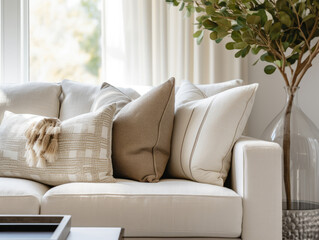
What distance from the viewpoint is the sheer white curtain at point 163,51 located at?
300 cm

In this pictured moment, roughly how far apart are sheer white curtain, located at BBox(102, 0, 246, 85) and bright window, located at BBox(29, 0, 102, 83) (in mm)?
234

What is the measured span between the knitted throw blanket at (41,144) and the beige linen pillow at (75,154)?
0.02 metres

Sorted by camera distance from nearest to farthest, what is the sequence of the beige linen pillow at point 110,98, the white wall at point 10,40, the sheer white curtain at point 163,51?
the beige linen pillow at point 110,98
the sheer white curtain at point 163,51
the white wall at point 10,40

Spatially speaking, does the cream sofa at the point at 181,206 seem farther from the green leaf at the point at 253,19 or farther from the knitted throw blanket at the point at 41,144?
the green leaf at the point at 253,19

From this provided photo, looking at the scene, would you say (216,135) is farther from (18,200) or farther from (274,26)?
(18,200)

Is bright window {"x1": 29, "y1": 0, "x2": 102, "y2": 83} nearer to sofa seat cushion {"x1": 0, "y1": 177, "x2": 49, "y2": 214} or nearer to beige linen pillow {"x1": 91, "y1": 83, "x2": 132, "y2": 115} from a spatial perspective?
beige linen pillow {"x1": 91, "y1": 83, "x2": 132, "y2": 115}

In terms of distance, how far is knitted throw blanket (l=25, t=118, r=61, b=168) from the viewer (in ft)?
6.36

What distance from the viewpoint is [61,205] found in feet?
5.74

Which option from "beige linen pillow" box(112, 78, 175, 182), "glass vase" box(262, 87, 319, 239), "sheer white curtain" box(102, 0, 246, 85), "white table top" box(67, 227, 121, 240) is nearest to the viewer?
"white table top" box(67, 227, 121, 240)

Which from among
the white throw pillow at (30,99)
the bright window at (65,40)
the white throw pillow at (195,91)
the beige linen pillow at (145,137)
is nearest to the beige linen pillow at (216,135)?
the beige linen pillow at (145,137)

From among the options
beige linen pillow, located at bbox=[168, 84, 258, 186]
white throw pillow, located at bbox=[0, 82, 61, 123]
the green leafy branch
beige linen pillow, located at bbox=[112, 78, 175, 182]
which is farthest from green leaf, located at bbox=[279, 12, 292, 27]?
white throw pillow, located at bbox=[0, 82, 61, 123]

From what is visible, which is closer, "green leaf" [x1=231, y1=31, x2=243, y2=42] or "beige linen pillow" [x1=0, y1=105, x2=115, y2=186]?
"beige linen pillow" [x1=0, y1=105, x2=115, y2=186]

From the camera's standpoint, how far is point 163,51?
3.00 m

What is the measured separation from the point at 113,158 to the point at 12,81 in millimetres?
1354
